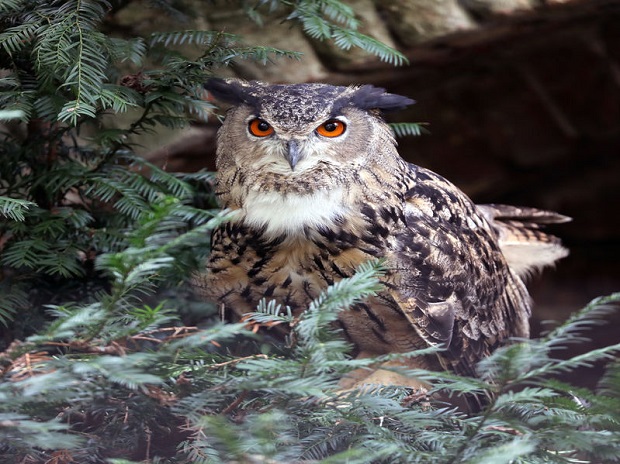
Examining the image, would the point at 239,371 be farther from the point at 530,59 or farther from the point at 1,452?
the point at 530,59

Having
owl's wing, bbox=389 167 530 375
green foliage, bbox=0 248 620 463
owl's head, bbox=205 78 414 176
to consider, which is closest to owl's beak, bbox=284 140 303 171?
owl's head, bbox=205 78 414 176

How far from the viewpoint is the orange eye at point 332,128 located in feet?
5.59

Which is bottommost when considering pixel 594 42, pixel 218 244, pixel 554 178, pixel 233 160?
pixel 554 178

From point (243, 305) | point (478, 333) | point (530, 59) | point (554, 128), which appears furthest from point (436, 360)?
point (554, 128)

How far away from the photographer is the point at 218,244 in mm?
1876

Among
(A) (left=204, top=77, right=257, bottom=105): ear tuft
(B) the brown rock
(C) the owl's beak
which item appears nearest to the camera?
(C) the owl's beak

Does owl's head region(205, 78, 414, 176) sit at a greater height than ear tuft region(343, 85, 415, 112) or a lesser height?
lesser

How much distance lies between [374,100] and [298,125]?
0.86ft

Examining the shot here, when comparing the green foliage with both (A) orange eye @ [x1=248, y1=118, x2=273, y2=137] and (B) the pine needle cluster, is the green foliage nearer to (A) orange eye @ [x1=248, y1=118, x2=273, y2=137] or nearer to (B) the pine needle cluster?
(B) the pine needle cluster

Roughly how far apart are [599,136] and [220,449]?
11.9 ft

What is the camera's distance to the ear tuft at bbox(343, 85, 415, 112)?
1.79 metres

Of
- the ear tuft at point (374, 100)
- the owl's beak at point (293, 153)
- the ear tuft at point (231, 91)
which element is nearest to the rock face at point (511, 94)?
the ear tuft at point (231, 91)

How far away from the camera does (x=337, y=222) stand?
1.72m

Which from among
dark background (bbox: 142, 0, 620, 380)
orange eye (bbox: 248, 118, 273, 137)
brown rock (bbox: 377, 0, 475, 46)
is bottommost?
dark background (bbox: 142, 0, 620, 380)
